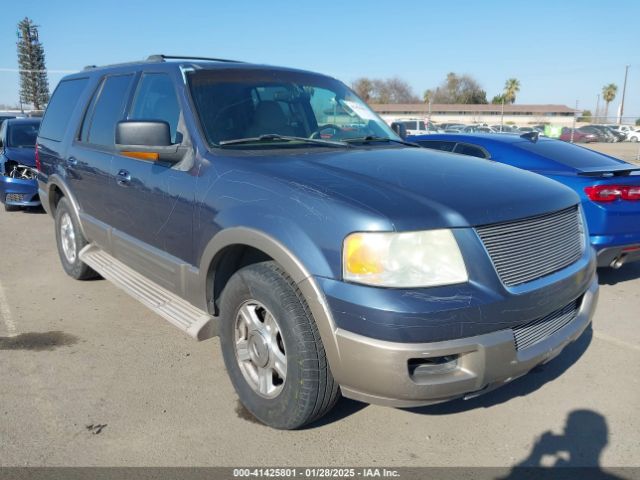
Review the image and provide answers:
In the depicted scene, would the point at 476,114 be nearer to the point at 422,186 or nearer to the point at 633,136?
the point at 633,136

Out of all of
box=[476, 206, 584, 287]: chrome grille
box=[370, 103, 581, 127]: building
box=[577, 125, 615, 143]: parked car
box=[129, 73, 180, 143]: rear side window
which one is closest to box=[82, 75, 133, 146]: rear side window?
box=[129, 73, 180, 143]: rear side window

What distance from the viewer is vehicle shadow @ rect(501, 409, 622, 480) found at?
258 cm

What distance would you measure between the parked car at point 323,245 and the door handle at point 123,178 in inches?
0.7

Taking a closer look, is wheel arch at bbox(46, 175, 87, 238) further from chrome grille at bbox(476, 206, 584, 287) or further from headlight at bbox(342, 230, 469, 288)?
chrome grille at bbox(476, 206, 584, 287)

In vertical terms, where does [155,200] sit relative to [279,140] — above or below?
below

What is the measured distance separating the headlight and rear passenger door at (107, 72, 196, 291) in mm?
1240

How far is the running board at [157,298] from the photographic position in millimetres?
3160

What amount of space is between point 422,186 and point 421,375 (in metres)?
0.91

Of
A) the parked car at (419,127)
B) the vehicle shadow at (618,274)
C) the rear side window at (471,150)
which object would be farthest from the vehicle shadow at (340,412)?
the parked car at (419,127)

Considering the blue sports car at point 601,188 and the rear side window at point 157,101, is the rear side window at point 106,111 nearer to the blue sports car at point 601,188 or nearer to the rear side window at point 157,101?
the rear side window at point 157,101

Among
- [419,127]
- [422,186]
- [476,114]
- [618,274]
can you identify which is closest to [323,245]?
[422,186]

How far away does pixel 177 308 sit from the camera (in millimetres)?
3422

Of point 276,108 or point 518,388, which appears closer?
point 518,388

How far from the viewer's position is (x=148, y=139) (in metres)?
3.16
